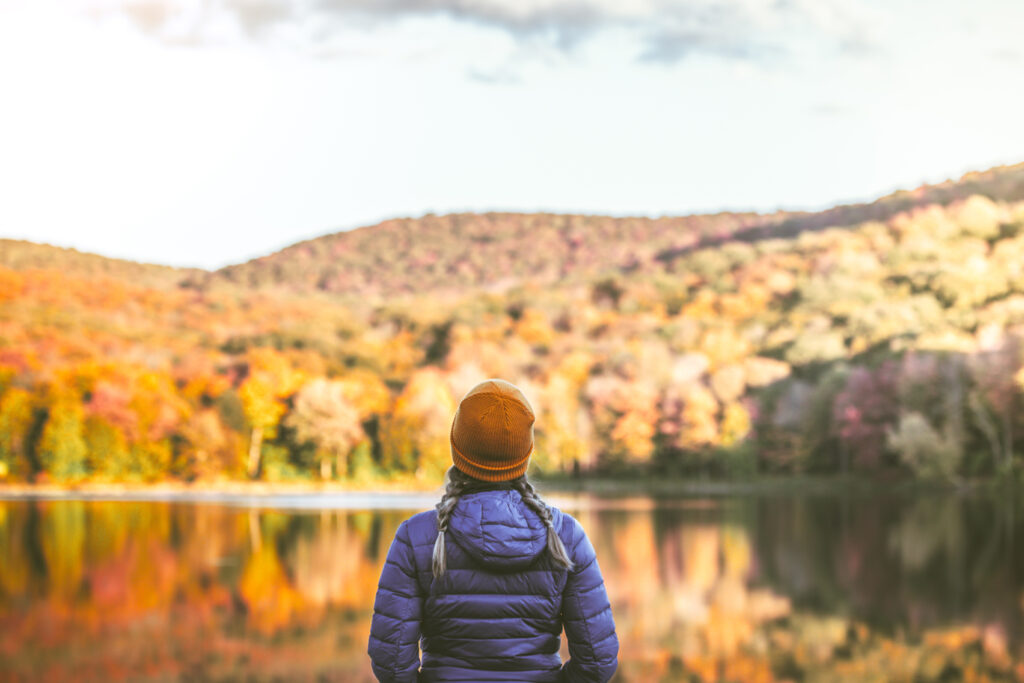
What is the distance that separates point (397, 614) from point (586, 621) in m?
0.52

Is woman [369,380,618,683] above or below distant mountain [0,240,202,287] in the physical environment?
below

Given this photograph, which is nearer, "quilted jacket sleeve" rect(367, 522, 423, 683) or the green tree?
"quilted jacket sleeve" rect(367, 522, 423, 683)

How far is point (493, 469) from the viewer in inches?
109

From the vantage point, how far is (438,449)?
167ft

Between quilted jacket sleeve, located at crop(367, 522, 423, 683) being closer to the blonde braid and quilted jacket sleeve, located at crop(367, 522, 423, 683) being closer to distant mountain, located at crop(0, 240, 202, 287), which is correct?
the blonde braid

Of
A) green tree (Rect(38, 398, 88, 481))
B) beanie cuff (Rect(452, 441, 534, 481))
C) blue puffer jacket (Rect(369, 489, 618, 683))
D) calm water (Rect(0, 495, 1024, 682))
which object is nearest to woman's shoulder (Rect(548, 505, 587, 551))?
blue puffer jacket (Rect(369, 489, 618, 683))

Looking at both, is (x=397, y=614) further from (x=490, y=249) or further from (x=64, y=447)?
(x=490, y=249)

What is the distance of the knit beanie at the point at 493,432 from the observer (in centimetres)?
272

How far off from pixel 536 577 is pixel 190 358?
61008 mm

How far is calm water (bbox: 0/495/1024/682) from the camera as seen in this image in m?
11.1

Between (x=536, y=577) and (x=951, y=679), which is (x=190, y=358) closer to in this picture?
(x=951, y=679)

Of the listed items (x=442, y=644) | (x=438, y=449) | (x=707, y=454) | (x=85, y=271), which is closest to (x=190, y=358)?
(x=438, y=449)

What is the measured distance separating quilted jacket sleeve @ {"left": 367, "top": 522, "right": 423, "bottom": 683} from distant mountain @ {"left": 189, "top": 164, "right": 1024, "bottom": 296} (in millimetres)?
102207

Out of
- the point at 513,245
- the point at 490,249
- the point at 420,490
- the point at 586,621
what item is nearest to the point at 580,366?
the point at 420,490
